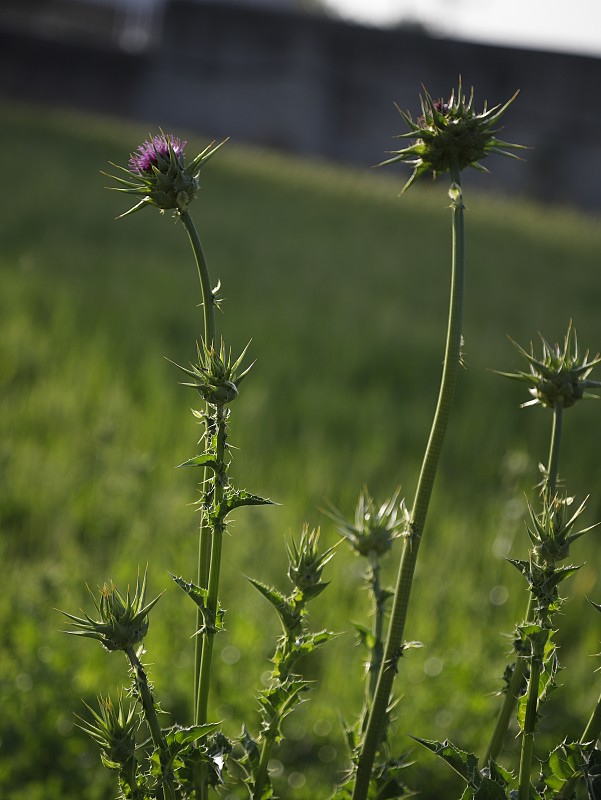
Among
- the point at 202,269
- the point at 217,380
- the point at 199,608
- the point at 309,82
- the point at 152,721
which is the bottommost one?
the point at 152,721

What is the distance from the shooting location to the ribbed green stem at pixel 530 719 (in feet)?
3.19

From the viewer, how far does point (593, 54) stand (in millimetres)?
25375

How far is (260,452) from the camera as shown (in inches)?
175

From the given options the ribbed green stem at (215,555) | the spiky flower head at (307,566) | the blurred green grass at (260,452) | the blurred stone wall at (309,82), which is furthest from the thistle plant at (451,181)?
the blurred stone wall at (309,82)

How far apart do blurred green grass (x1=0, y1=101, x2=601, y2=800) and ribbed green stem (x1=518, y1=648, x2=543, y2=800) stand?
1.30m

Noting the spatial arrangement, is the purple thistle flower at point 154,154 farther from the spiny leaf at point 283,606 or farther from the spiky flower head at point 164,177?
the spiny leaf at point 283,606

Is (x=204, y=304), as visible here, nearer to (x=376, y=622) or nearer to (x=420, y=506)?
(x=420, y=506)

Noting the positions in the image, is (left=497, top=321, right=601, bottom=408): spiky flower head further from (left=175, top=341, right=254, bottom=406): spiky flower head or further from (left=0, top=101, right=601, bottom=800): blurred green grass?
(left=0, top=101, right=601, bottom=800): blurred green grass

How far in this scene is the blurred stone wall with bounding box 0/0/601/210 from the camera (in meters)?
26.0

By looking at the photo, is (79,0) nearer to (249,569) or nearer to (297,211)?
(297,211)

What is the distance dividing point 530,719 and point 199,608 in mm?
401

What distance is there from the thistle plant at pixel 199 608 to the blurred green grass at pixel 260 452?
3.44 feet

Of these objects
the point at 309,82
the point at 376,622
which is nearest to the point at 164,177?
the point at 376,622

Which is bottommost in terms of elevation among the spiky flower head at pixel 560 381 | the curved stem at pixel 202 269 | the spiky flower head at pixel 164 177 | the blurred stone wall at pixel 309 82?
the spiky flower head at pixel 560 381
